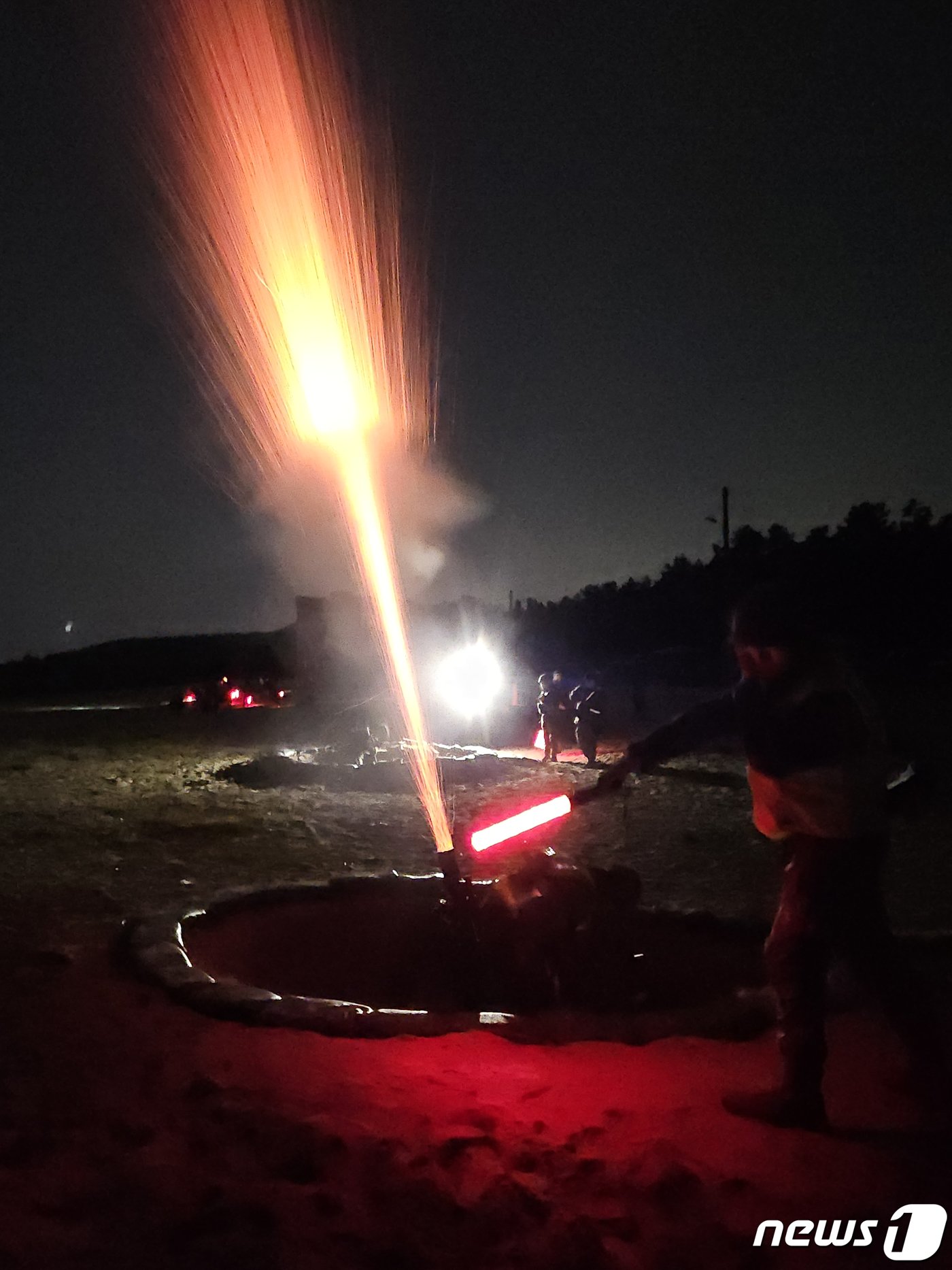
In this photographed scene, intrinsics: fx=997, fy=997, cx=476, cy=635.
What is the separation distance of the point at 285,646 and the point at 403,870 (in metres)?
54.1

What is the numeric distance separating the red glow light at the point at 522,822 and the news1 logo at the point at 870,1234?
1.74m

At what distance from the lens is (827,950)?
366 centimetres

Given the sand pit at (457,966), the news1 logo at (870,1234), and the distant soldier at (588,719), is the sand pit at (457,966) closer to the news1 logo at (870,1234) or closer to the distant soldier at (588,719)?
the news1 logo at (870,1234)

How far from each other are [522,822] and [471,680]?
2434cm

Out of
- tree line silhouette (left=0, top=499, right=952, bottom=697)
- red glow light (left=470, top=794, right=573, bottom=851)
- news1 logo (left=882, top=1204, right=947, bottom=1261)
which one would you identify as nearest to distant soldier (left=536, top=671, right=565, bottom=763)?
tree line silhouette (left=0, top=499, right=952, bottom=697)

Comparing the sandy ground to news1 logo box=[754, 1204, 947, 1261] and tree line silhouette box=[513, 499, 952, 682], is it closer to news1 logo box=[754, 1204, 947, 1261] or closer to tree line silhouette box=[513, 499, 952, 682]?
news1 logo box=[754, 1204, 947, 1261]

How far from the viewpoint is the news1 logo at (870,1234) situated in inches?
Answer: 121

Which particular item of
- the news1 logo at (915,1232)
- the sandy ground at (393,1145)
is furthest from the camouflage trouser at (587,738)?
the news1 logo at (915,1232)

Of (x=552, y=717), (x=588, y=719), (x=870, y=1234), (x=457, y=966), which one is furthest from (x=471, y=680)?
(x=870, y=1234)

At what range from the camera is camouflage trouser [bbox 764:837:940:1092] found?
3578 millimetres

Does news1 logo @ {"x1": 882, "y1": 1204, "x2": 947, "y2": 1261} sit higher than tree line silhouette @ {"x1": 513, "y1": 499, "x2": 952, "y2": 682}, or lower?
lower

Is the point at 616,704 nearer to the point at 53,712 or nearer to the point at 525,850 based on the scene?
the point at 53,712

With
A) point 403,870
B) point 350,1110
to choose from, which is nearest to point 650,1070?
point 350,1110

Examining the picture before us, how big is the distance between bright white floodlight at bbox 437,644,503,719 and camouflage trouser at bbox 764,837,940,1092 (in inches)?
960
